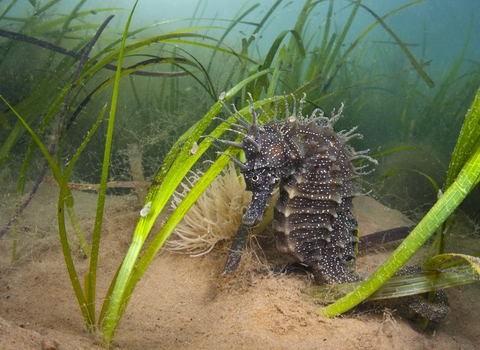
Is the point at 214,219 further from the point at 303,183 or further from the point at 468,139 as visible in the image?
the point at 468,139

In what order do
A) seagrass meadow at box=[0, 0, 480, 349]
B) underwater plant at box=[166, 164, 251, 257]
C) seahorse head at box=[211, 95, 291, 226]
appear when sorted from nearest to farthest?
seagrass meadow at box=[0, 0, 480, 349] → seahorse head at box=[211, 95, 291, 226] → underwater plant at box=[166, 164, 251, 257]

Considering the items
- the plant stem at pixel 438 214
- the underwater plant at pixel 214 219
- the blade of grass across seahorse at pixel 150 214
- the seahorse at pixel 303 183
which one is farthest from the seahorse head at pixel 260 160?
the plant stem at pixel 438 214

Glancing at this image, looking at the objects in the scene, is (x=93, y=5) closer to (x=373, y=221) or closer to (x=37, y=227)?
(x=37, y=227)

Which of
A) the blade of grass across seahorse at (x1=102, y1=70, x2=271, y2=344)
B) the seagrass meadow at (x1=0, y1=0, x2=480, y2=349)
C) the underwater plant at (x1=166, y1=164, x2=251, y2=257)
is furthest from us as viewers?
the underwater plant at (x1=166, y1=164, x2=251, y2=257)

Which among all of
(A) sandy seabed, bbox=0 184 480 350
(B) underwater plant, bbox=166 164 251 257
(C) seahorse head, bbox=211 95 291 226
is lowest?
(A) sandy seabed, bbox=0 184 480 350

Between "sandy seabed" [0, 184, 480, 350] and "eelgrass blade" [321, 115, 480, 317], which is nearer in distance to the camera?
"eelgrass blade" [321, 115, 480, 317]

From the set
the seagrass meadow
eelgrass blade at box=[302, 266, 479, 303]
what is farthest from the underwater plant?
eelgrass blade at box=[302, 266, 479, 303]

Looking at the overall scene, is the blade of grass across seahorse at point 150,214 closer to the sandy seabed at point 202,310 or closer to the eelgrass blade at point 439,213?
the sandy seabed at point 202,310

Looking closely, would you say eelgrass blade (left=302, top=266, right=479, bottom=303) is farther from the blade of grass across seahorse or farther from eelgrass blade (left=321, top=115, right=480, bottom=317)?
the blade of grass across seahorse
